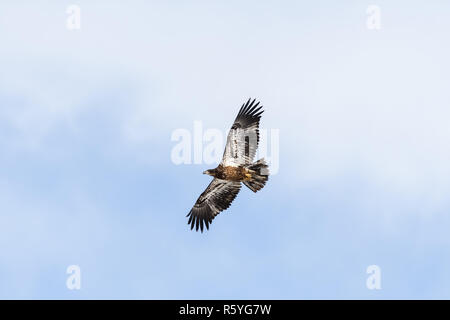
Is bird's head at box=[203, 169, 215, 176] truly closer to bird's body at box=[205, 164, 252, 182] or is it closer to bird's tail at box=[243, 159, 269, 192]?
bird's body at box=[205, 164, 252, 182]

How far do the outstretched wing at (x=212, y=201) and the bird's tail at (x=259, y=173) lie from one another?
918mm

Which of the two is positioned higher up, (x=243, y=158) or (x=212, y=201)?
(x=243, y=158)

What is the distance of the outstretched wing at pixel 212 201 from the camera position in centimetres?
→ 2788

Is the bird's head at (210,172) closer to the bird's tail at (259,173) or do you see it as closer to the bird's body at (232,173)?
the bird's body at (232,173)

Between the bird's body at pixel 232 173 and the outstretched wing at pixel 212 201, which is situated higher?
the bird's body at pixel 232 173

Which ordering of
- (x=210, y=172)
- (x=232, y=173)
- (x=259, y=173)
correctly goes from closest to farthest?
(x=259, y=173), (x=232, y=173), (x=210, y=172)

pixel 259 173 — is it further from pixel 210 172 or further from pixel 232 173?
pixel 210 172

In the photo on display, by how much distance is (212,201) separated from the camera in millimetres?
28328

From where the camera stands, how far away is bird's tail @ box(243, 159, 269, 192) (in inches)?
1061

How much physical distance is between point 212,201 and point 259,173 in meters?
2.26

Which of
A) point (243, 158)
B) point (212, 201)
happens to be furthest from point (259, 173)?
point (212, 201)
